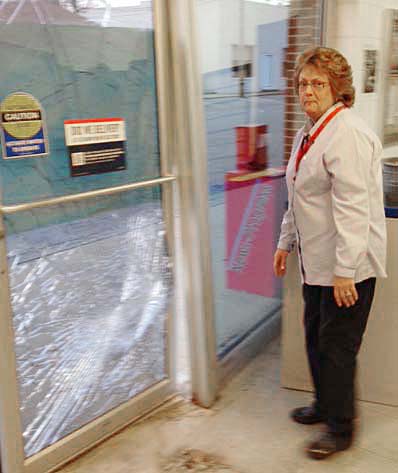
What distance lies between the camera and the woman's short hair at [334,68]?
1.98 metres

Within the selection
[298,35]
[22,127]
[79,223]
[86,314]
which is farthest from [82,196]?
[298,35]

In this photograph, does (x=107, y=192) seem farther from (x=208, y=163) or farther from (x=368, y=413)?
(x=368, y=413)

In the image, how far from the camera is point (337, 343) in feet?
7.01

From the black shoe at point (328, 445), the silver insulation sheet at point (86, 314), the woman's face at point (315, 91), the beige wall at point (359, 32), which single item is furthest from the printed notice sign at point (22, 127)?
the beige wall at point (359, 32)

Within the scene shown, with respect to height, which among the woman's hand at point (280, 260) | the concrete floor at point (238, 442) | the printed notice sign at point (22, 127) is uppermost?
the printed notice sign at point (22, 127)

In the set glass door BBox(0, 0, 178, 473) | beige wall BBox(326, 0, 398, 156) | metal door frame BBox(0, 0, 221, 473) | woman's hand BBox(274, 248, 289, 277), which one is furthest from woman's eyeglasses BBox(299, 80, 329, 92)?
beige wall BBox(326, 0, 398, 156)

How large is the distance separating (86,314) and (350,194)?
1.12m

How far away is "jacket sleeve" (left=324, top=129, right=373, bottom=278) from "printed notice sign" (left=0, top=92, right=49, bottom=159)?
984 mm

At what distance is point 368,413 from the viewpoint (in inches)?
101

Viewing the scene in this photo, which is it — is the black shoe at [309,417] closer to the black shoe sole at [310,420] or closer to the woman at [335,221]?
the black shoe sole at [310,420]

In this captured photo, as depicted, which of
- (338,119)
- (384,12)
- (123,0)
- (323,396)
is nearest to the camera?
(338,119)

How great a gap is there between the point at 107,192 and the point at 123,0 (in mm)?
725

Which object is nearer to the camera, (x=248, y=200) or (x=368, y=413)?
(x=368, y=413)

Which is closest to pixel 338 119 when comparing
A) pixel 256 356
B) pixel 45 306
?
pixel 45 306
